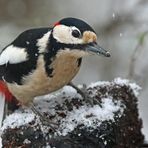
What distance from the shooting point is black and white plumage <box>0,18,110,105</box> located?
2068 millimetres

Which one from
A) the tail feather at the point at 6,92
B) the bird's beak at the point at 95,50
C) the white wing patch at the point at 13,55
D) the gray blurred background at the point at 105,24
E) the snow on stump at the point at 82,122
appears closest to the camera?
the bird's beak at the point at 95,50

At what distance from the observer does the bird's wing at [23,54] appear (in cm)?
225

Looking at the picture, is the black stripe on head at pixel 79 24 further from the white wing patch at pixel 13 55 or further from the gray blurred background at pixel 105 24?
the gray blurred background at pixel 105 24

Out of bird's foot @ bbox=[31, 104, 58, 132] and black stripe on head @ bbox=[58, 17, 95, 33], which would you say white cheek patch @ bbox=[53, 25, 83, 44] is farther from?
bird's foot @ bbox=[31, 104, 58, 132]

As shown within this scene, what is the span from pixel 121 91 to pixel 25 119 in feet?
1.57

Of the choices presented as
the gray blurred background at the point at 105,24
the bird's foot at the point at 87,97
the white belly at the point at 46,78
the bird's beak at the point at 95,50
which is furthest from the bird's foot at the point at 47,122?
the gray blurred background at the point at 105,24

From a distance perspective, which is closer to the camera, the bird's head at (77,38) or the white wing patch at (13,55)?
the bird's head at (77,38)

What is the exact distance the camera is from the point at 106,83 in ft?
8.34

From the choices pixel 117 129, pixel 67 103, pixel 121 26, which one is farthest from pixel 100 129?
pixel 121 26

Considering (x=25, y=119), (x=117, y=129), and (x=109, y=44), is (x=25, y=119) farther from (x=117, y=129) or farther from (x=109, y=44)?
(x=109, y=44)

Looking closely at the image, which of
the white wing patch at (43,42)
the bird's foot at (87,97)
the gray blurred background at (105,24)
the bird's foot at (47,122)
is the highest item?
the gray blurred background at (105,24)

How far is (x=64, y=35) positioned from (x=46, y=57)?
6.0 inches

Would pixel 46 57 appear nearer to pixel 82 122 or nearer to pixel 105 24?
pixel 82 122

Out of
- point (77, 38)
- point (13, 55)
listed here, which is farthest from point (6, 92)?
point (77, 38)
